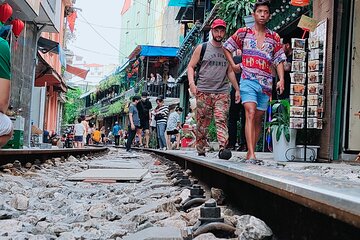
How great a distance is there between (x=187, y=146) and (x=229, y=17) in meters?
4.78

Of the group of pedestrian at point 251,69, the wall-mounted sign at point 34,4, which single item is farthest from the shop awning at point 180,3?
the group of pedestrian at point 251,69

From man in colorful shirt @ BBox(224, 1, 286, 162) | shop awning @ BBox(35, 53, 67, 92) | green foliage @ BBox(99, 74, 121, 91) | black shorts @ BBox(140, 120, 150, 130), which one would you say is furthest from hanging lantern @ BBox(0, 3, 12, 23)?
green foliage @ BBox(99, 74, 121, 91)

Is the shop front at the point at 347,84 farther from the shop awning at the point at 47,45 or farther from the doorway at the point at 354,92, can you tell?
the shop awning at the point at 47,45

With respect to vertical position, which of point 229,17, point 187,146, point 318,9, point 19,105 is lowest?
point 187,146

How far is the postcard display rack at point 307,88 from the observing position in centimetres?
725

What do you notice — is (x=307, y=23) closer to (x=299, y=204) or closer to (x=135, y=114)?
(x=299, y=204)

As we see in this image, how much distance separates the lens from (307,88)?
7.44 m

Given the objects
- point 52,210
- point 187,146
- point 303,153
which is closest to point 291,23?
point 303,153

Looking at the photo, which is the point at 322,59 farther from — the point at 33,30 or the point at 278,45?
the point at 33,30

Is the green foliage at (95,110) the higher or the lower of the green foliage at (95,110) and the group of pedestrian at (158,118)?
the higher

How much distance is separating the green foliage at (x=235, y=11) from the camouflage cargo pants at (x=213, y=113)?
6868mm

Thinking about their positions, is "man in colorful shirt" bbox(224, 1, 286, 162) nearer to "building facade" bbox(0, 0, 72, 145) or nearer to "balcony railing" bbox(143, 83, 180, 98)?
"building facade" bbox(0, 0, 72, 145)

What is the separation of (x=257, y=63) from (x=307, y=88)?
8.42 feet

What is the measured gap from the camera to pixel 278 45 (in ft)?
17.1
